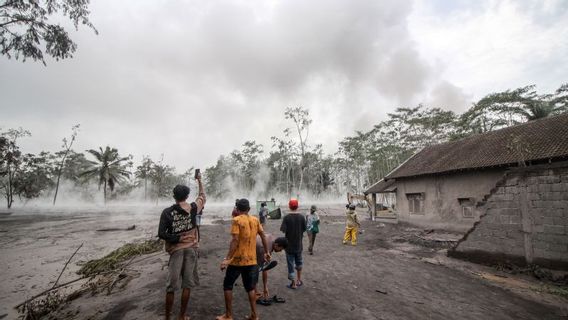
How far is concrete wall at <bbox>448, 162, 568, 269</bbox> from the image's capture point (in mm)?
7367

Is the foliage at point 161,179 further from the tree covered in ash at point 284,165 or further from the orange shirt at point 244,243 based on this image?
the orange shirt at point 244,243

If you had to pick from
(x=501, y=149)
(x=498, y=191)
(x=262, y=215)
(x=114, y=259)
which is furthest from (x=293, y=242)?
(x=501, y=149)

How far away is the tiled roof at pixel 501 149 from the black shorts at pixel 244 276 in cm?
1124

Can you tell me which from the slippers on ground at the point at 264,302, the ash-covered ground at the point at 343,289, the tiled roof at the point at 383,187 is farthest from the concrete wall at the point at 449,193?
the slippers on ground at the point at 264,302

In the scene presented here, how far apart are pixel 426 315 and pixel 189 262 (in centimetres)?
436

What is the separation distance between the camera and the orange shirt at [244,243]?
398 centimetres

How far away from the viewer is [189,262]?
13.3 feet

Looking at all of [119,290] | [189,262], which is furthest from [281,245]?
[119,290]

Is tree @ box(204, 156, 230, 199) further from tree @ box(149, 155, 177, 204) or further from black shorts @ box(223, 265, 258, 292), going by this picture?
black shorts @ box(223, 265, 258, 292)

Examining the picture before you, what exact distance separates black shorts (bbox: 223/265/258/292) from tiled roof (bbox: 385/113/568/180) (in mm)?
11242

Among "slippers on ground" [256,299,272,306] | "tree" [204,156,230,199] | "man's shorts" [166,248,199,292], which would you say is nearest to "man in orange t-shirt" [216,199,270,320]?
"man's shorts" [166,248,199,292]

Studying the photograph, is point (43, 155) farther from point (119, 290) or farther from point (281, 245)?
point (281, 245)

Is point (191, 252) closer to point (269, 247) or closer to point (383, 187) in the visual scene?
point (269, 247)

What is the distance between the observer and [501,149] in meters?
13.2
